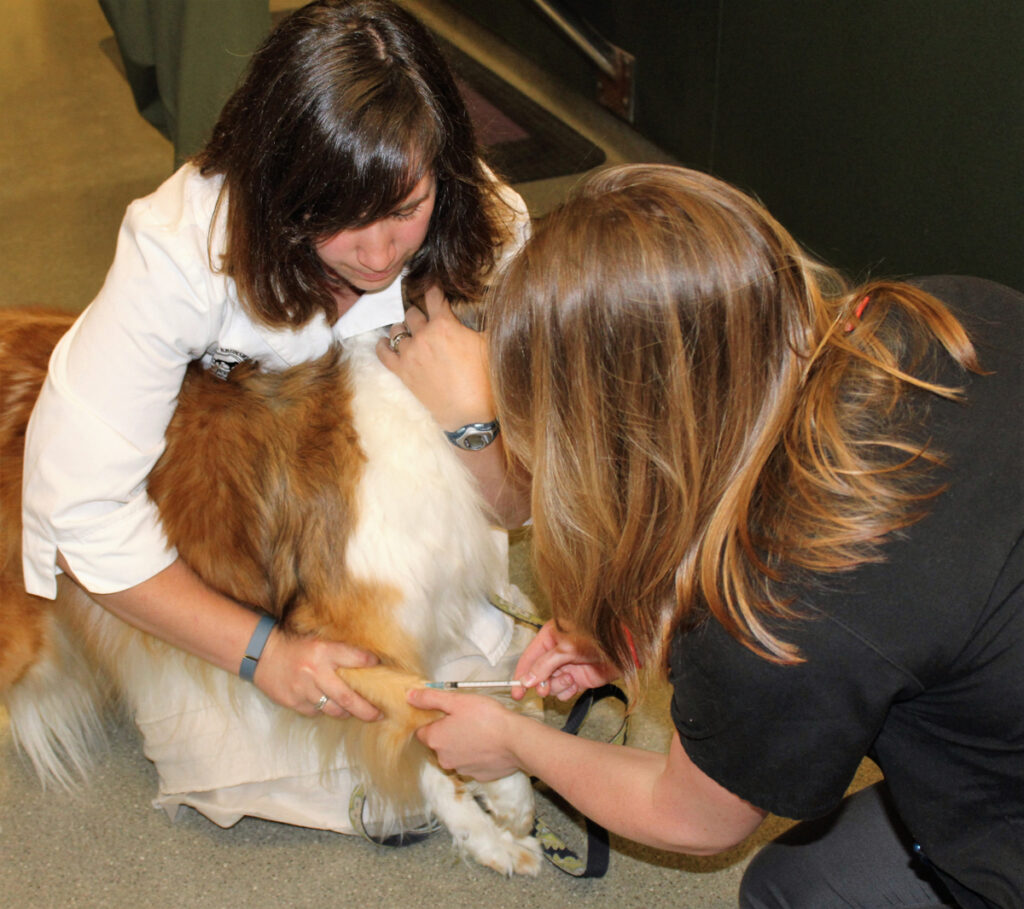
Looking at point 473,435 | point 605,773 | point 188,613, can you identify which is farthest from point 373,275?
point 605,773

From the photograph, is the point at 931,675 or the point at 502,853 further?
the point at 502,853

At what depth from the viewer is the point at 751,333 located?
0.80m

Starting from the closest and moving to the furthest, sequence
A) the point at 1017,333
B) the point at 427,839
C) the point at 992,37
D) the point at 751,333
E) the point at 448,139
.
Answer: the point at 751,333 < the point at 1017,333 < the point at 448,139 < the point at 427,839 < the point at 992,37

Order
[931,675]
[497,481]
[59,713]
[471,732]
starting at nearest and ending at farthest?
[931,675] → [471,732] → [497,481] → [59,713]

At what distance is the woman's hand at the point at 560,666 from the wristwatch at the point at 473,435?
10.1 inches

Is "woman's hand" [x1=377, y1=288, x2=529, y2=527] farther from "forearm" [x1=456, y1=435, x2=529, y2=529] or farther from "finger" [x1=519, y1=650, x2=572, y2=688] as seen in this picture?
"finger" [x1=519, y1=650, x2=572, y2=688]

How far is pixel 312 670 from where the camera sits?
125 cm

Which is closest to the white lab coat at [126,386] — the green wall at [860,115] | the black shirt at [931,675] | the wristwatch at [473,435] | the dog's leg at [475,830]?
the wristwatch at [473,435]

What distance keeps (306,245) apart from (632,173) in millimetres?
434

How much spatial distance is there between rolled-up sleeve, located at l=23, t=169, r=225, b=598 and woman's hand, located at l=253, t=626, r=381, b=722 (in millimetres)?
204

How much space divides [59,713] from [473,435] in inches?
31.3

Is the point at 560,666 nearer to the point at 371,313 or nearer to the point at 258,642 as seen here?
the point at 258,642

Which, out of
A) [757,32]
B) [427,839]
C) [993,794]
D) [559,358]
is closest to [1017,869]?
[993,794]

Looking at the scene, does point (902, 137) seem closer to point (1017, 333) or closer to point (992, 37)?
point (992, 37)
